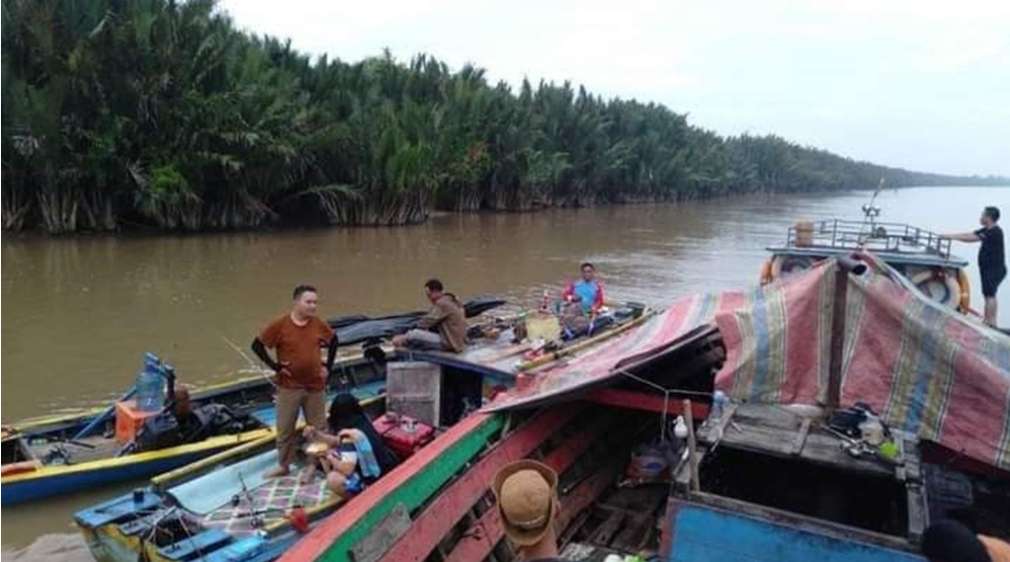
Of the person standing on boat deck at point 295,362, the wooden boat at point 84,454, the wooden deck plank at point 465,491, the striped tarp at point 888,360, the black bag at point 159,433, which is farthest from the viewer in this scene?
the black bag at point 159,433

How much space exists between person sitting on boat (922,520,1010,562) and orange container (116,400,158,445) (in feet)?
23.1

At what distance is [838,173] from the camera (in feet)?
419

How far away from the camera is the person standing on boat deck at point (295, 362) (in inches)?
261

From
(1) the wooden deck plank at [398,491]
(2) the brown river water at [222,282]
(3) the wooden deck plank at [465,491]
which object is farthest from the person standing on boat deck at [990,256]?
(2) the brown river water at [222,282]

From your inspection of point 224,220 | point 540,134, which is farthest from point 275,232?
point 540,134

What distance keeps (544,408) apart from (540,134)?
1618 inches

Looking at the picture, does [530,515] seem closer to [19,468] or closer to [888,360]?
[888,360]

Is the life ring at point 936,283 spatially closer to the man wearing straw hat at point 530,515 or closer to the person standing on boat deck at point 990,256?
the person standing on boat deck at point 990,256

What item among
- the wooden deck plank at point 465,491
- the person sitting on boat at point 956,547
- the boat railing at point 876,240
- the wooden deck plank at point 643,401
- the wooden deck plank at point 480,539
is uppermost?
the boat railing at point 876,240

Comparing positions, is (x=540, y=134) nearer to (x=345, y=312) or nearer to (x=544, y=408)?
(x=345, y=312)

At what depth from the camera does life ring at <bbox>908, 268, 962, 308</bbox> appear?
30.9 ft

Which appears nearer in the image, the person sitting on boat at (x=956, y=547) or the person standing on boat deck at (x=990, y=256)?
the person sitting on boat at (x=956, y=547)

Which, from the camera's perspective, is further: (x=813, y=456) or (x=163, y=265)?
(x=163, y=265)

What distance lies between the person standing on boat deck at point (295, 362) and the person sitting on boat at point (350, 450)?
19cm
